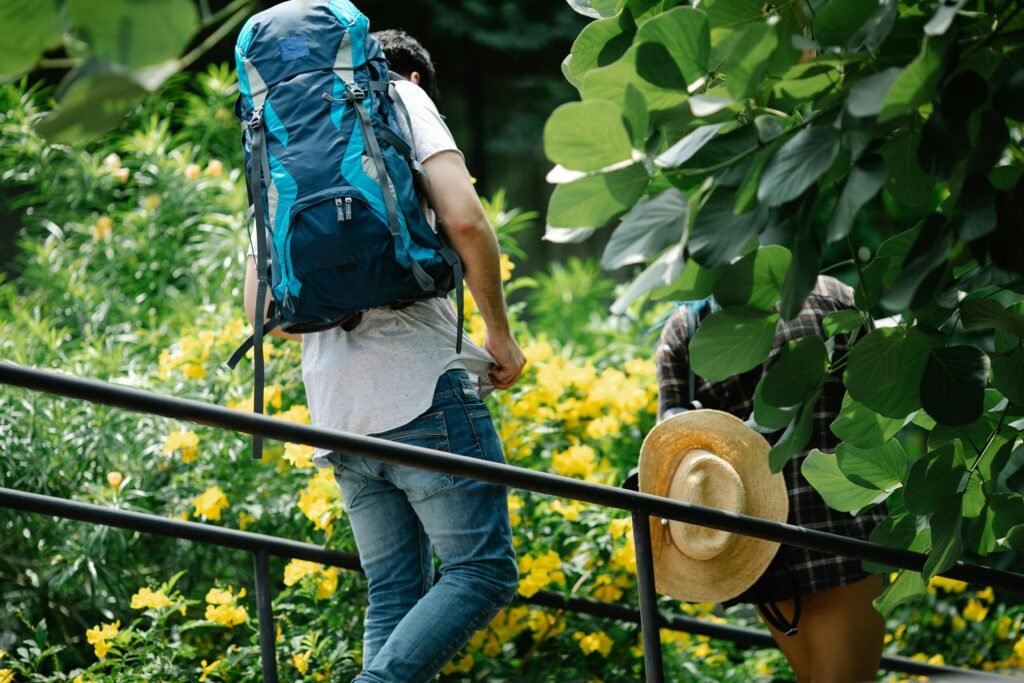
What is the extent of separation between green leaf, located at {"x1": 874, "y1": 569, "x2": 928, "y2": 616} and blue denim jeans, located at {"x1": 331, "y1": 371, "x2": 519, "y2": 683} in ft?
2.34

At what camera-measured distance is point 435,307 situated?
2.56 metres

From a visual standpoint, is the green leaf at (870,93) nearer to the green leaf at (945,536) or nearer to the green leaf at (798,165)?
the green leaf at (798,165)

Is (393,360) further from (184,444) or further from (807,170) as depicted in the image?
(807,170)

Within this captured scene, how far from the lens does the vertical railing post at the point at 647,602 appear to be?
7.39 ft

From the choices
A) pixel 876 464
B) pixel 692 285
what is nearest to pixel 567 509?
pixel 876 464

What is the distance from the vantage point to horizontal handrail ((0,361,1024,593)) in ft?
5.94

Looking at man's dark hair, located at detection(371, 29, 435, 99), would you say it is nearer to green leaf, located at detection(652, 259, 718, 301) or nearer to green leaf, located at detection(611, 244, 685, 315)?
green leaf, located at detection(652, 259, 718, 301)

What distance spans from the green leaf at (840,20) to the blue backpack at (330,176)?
1.10 meters

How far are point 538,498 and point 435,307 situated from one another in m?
1.13

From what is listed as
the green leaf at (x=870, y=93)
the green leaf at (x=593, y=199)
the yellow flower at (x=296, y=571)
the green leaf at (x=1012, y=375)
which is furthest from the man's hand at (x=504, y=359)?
the green leaf at (x=870, y=93)

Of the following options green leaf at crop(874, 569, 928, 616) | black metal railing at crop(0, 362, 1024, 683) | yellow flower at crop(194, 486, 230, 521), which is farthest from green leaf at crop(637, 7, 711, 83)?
yellow flower at crop(194, 486, 230, 521)

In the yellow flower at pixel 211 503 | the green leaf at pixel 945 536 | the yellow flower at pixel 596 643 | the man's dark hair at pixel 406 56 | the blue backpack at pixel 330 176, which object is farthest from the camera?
the yellow flower at pixel 596 643

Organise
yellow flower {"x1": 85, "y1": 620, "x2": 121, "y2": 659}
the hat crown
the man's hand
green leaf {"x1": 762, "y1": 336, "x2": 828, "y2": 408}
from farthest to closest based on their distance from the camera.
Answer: yellow flower {"x1": 85, "y1": 620, "x2": 121, "y2": 659} → the hat crown → the man's hand → green leaf {"x1": 762, "y1": 336, "x2": 828, "y2": 408}

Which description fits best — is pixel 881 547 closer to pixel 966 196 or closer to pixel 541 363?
pixel 966 196
